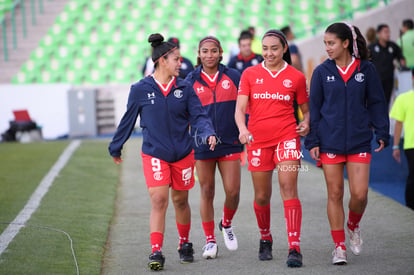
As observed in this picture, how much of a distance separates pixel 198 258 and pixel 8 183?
5599 millimetres

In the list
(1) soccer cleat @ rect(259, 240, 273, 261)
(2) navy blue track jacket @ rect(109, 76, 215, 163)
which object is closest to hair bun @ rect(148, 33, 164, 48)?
(2) navy blue track jacket @ rect(109, 76, 215, 163)

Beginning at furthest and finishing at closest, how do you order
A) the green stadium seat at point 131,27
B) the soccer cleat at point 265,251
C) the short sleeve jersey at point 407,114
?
the green stadium seat at point 131,27, the short sleeve jersey at point 407,114, the soccer cleat at point 265,251

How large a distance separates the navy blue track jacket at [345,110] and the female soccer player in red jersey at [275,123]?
0.15 meters

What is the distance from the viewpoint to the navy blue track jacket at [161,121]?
6148mm

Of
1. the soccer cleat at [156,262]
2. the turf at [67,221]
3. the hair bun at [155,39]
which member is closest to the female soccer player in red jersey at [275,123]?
the hair bun at [155,39]

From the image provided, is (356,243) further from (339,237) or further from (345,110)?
(345,110)

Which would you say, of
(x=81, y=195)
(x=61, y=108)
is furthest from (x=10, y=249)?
(x=61, y=108)

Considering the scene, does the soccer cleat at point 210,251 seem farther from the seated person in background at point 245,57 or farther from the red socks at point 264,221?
the seated person in background at point 245,57

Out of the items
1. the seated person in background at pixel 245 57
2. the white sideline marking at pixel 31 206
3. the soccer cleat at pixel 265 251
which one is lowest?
the white sideline marking at pixel 31 206

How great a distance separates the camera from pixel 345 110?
6.05m

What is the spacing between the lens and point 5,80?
2603 centimetres

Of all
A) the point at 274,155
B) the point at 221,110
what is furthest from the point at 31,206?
the point at 274,155

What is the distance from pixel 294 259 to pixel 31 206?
433 centimetres

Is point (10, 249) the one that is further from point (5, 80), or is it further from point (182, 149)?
point (5, 80)
